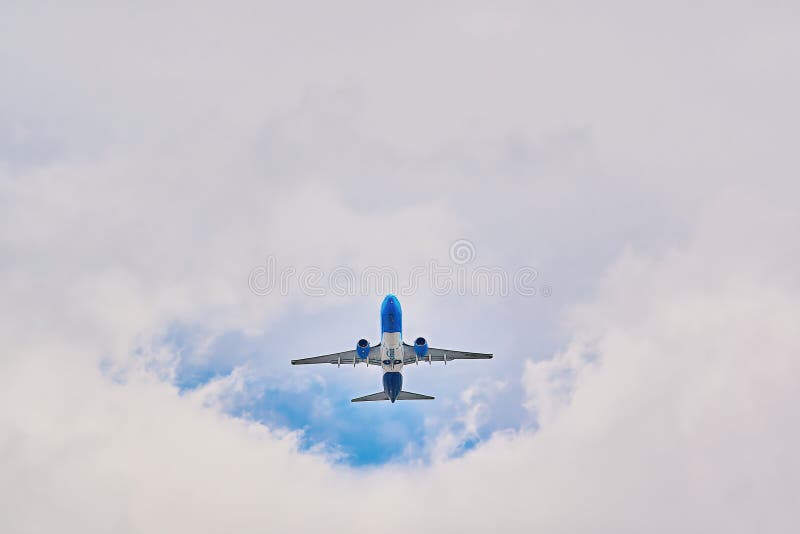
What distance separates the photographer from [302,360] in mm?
132250

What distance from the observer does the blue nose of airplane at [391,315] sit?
386ft

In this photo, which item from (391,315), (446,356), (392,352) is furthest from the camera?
(446,356)

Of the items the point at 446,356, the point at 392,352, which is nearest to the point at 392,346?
the point at 392,352

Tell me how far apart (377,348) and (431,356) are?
7513 mm

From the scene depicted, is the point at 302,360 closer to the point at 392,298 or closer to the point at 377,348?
the point at 377,348

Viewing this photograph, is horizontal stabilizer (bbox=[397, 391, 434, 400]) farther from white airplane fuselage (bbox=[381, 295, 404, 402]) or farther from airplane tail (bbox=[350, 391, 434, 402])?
white airplane fuselage (bbox=[381, 295, 404, 402])

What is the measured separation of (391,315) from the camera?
4665 inches

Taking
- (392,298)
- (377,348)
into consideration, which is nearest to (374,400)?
(377,348)

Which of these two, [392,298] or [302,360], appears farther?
[302,360]

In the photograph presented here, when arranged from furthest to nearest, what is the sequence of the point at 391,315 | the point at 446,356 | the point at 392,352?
1. the point at 446,356
2. the point at 392,352
3. the point at 391,315

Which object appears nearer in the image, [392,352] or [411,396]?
[392,352]

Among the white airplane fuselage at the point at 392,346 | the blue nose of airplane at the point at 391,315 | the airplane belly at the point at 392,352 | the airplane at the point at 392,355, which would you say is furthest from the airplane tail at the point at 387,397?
the blue nose of airplane at the point at 391,315

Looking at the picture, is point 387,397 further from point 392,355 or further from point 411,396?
point 392,355

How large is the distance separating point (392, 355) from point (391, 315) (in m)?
7.92
